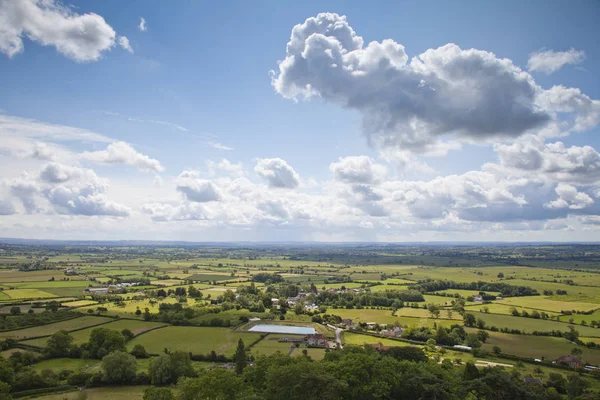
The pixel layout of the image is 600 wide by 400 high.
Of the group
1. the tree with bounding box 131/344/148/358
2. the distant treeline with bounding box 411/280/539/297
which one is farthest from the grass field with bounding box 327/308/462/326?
the tree with bounding box 131/344/148/358

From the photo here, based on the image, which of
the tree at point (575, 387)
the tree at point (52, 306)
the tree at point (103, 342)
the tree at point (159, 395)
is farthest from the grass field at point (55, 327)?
the tree at point (575, 387)

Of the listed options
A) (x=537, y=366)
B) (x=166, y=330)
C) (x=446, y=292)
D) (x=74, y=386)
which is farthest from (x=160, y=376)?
(x=446, y=292)

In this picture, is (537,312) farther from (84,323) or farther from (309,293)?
(84,323)

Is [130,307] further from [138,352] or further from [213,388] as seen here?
[213,388]

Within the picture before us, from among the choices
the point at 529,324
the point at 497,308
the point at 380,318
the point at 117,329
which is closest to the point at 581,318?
the point at 529,324

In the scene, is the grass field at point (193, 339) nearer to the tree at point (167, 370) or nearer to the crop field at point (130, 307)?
Result: the tree at point (167, 370)

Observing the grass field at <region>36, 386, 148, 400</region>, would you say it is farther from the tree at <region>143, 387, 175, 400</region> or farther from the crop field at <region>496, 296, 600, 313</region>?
the crop field at <region>496, 296, 600, 313</region>
